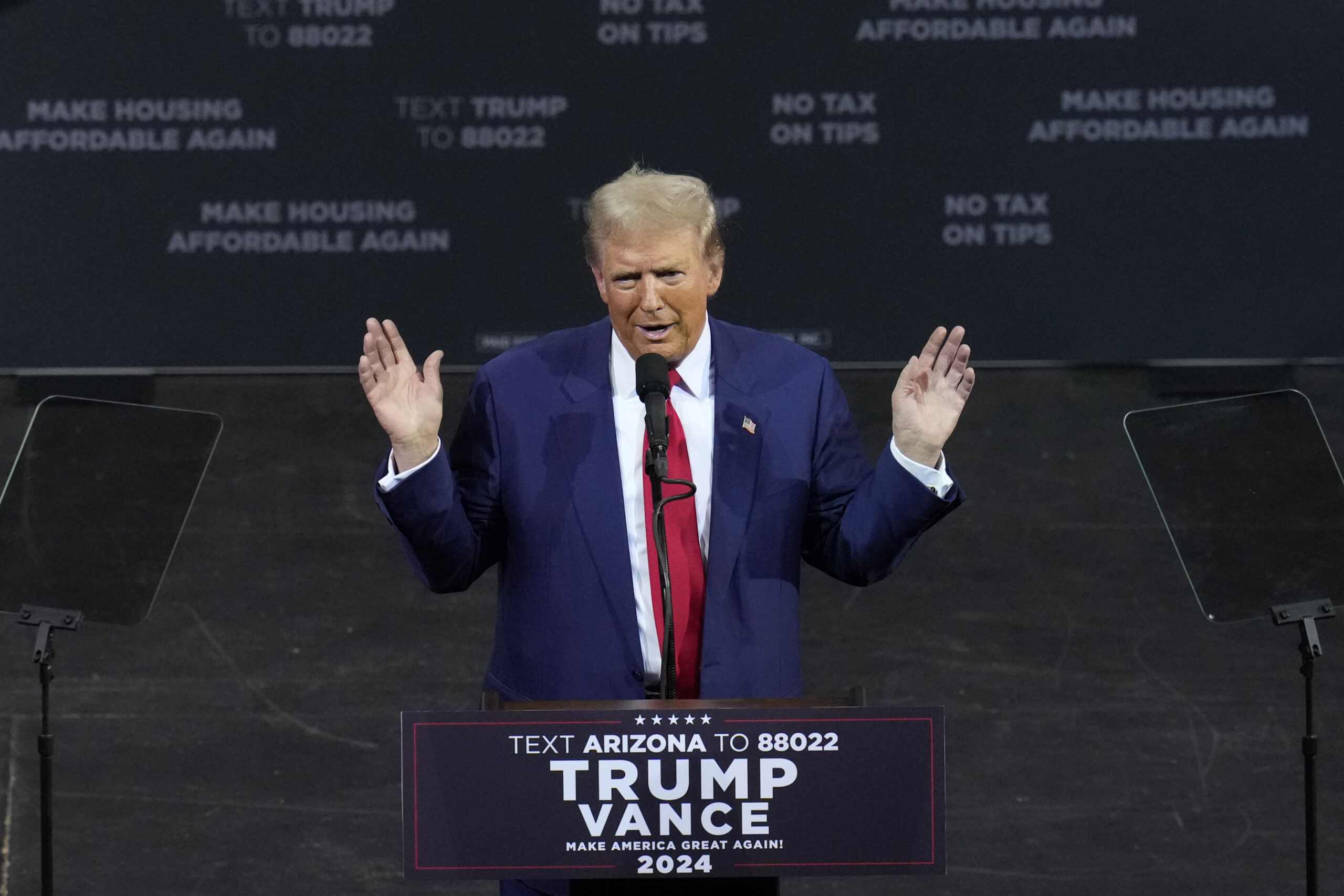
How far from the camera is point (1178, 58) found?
12.2 feet

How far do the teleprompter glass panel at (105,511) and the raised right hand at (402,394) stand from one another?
94 cm

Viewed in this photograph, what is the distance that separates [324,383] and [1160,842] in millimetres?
2176

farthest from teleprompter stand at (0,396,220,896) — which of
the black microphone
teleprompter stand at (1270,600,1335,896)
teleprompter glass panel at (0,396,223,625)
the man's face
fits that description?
teleprompter stand at (1270,600,1335,896)

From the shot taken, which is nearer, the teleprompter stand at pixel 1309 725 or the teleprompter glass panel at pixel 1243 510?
the teleprompter stand at pixel 1309 725

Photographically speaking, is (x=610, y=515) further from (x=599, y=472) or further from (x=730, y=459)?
(x=730, y=459)

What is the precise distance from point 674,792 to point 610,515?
55cm

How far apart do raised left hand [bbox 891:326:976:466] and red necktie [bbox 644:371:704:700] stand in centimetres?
30

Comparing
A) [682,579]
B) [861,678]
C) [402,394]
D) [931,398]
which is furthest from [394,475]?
[861,678]

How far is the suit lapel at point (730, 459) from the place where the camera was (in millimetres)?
2238

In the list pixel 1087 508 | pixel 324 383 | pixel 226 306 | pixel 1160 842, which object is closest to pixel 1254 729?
pixel 1160 842

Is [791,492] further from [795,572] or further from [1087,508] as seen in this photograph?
[1087,508]

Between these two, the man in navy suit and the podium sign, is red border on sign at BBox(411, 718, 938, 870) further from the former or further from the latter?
the man in navy suit

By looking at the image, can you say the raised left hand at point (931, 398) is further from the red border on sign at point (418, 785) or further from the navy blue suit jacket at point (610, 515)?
the red border on sign at point (418, 785)

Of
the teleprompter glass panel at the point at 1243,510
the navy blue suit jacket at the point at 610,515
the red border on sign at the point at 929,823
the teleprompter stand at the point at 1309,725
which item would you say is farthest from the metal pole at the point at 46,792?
→ the teleprompter stand at the point at 1309,725
